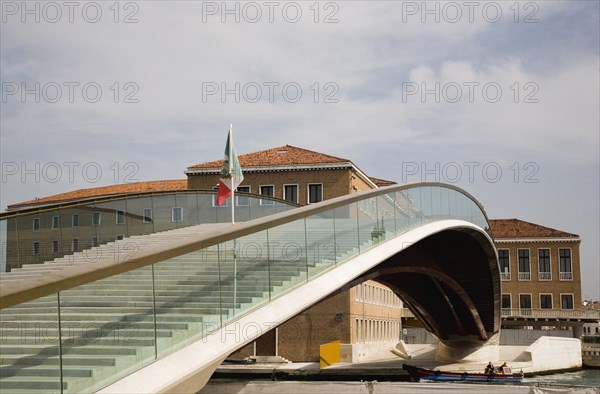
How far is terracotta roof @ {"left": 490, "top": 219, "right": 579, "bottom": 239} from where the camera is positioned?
5203 cm

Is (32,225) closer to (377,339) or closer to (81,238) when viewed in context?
(81,238)

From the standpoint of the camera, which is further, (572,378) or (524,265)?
(524,265)

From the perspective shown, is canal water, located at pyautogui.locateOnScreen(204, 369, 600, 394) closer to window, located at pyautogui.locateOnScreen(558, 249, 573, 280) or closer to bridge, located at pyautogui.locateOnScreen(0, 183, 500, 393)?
bridge, located at pyautogui.locateOnScreen(0, 183, 500, 393)

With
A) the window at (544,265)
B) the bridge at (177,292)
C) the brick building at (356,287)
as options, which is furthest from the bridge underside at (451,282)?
the window at (544,265)

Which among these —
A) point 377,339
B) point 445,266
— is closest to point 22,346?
point 445,266

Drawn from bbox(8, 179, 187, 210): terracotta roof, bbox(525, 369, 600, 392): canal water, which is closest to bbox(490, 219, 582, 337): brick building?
bbox(525, 369, 600, 392): canal water

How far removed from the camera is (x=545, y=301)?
51.3 meters

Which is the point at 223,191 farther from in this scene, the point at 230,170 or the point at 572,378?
the point at 572,378

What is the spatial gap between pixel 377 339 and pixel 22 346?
39.0 metres

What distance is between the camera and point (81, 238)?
12.9m

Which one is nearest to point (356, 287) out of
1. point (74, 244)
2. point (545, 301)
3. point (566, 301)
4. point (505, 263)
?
point (505, 263)

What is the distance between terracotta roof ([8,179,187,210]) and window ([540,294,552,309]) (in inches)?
899

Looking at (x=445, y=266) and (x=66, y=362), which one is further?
(x=445, y=266)

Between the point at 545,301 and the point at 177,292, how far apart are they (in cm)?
4706
